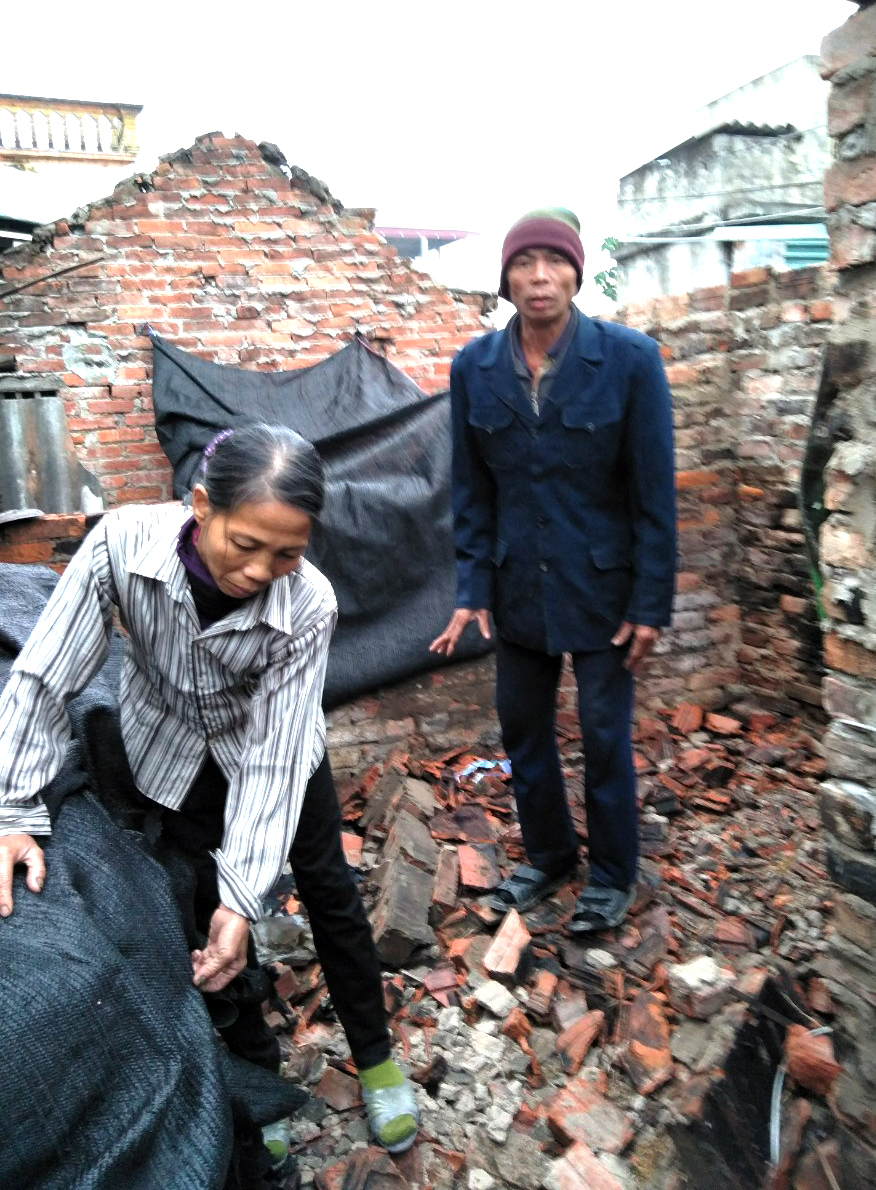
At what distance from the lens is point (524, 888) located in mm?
3072

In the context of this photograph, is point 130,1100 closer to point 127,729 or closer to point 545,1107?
point 127,729

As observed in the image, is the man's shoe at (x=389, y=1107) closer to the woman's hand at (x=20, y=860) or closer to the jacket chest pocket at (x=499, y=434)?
the woman's hand at (x=20, y=860)

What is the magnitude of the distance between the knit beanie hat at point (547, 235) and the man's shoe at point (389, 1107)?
212cm

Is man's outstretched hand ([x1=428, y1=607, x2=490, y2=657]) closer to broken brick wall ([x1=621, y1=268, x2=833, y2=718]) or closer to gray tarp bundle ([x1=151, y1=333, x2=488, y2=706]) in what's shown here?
gray tarp bundle ([x1=151, y1=333, x2=488, y2=706])

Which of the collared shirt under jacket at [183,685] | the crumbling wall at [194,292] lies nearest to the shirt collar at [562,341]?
the collared shirt under jacket at [183,685]

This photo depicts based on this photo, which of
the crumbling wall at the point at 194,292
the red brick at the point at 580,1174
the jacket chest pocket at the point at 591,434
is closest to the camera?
the red brick at the point at 580,1174

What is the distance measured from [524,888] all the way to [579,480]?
1329mm

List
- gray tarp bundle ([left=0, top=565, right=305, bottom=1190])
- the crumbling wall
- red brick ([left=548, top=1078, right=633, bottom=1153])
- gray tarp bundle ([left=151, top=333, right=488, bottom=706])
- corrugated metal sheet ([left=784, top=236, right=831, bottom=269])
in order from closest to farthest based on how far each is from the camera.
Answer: gray tarp bundle ([left=0, top=565, right=305, bottom=1190])
red brick ([left=548, top=1078, right=633, bottom=1153])
gray tarp bundle ([left=151, top=333, right=488, bottom=706])
the crumbling wall
corrugated metal sheet ([left=784, top=236, right=831, bottom=269])

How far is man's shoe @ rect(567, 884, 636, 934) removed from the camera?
287 centimetres

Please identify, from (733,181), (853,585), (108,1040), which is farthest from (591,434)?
(733,181)

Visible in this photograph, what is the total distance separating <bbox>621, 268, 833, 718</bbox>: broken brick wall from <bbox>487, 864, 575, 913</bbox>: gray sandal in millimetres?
1557

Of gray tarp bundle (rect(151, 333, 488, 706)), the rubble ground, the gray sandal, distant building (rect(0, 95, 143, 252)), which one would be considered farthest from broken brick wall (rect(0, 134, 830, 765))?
distant building (rect(0, 95, 143, 252))

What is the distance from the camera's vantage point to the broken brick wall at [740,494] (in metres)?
4.22

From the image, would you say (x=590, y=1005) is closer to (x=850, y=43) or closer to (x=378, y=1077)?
(x=378, y=1077)
